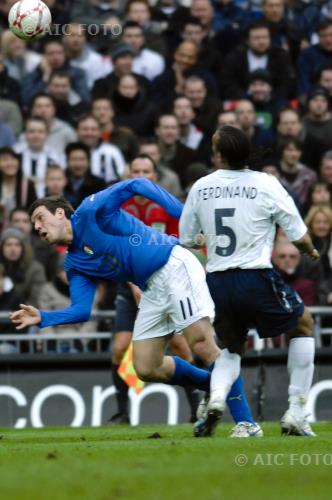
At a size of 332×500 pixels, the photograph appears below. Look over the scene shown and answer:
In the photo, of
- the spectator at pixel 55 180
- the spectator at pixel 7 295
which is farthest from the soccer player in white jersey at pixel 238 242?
the spectator at pixel 55 180

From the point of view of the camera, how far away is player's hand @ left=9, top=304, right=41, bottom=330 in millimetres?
9728

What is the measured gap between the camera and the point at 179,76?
1883cm

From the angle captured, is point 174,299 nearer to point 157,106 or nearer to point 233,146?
point 233,146

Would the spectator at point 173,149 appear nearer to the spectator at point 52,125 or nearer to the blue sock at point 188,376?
the spectator at point 52,125

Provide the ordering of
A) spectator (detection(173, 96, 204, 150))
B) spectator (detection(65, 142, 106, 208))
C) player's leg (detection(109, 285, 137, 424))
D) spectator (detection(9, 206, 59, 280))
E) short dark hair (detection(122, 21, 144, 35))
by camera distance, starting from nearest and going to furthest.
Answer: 1. player's leg (detection(109, 285, 137, 424))
2. spectator (detection(9, 206, 59, 280))
3. spectator (detection(65, 142, 106, 208))
4. spectator (detection(173, 96, 204, 150))
5. short dark hair (detection(122, 21, 144, 35))

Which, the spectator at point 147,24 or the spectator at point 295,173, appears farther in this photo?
the spectator at point 147,24

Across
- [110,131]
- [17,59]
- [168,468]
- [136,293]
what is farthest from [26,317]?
[17,59]

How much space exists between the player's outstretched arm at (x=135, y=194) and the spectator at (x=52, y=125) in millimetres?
7452

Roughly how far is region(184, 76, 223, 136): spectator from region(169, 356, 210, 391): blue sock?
25.1 feet

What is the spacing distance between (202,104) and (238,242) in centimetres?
869

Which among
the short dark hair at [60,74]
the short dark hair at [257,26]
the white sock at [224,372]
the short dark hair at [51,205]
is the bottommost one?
the white sock at [224,372]

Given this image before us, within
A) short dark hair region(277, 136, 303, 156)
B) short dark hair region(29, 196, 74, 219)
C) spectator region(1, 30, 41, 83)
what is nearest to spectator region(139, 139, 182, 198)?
short dark hair region(277, 136, 303, 156)

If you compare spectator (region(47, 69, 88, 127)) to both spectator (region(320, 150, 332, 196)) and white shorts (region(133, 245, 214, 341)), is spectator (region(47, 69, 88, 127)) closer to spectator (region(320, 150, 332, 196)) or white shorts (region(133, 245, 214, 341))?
spectator (region(320, 150, 332, 196))

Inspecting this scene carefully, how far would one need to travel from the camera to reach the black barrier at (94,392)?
14.7m
